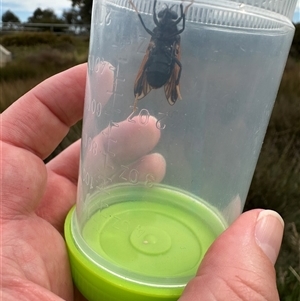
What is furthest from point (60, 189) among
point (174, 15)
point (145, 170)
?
point (174, 15)

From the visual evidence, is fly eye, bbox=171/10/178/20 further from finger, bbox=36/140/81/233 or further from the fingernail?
finger, bbox=36/140/81/233

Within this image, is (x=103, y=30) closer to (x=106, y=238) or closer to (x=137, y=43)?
(x=137, y=43)

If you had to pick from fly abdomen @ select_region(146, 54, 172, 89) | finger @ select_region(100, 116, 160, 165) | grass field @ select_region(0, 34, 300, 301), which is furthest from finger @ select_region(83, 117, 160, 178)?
grass field @ select_region(0, 34, 300, 301)

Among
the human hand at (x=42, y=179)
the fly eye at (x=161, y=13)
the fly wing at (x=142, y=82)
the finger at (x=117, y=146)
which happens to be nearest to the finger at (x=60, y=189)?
the human hand at (x=42, y=179)

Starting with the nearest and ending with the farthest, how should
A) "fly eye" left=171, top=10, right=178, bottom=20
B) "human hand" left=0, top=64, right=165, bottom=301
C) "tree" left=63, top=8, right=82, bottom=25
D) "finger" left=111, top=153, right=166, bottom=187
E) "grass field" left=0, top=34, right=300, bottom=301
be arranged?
"fly eye" left=171, top=10, right=178, bottom=20 < "human hand" left=0, top=64, right=165, bottom=301 < "finger" left=111, top=153, right=166, bottom=187 < "grass field" left=0, top=34, right=300, bottom=301 < "tree" left=63, top=8, right=82, bottom=25

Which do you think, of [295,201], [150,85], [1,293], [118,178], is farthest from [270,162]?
[1,293]

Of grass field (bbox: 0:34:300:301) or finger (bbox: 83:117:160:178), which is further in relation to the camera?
grass field (bbox: 0:34:300:301)
